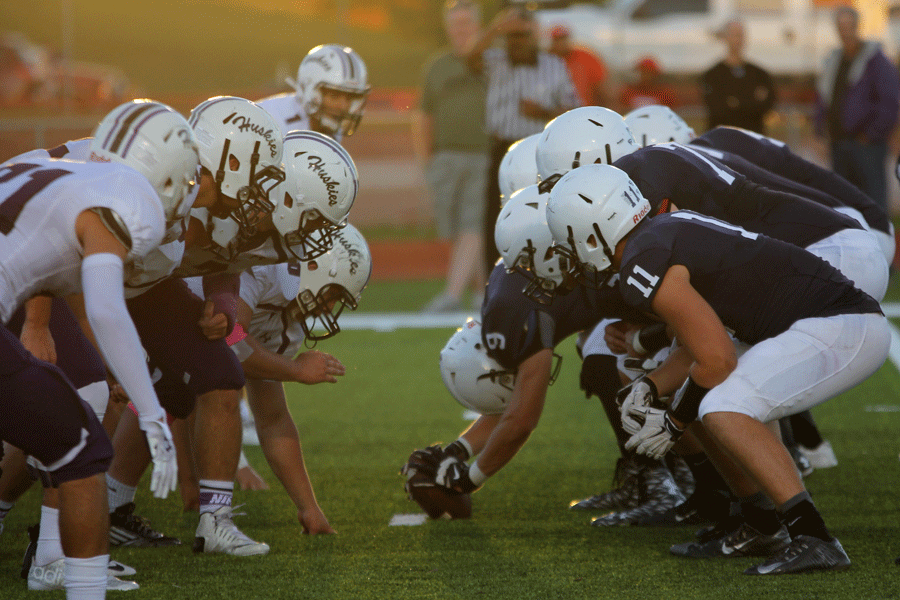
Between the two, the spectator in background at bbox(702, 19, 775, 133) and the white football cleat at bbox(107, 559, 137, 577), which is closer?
the white football cleat at bbox(107, 559, 137, 577)

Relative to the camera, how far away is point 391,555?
12.6 ft

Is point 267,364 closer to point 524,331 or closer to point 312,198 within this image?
point 312,198

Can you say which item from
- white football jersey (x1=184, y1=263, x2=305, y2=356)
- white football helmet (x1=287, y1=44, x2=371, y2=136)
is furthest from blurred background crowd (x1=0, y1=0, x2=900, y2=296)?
white football jersey (x1=184, y1=263, x2=305, y2=356)

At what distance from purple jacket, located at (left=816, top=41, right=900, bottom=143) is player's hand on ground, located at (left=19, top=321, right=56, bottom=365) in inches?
330

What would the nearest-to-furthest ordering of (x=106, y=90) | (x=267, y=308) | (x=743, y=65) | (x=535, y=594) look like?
(x=535, y=594) < (x=267, y=308) < (x=743, y=65) < (x=106, y=90)

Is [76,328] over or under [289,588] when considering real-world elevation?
Answer: over

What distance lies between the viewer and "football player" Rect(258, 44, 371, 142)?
208 inches

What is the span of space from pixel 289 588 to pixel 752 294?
1.72 metres

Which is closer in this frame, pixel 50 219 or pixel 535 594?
pixel 50 219

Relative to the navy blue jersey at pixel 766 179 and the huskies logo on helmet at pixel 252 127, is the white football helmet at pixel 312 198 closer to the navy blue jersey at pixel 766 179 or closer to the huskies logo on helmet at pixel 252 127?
the huskies logo on helmet at pixel 252 127

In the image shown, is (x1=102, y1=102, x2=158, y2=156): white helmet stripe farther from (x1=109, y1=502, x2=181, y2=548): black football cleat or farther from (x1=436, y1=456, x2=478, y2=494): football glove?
(x1=436, y1=456, x2=478, y2=494): football glove

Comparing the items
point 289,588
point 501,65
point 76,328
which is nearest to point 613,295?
point 289,588

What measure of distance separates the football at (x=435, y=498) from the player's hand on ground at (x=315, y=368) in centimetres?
Answer: 58

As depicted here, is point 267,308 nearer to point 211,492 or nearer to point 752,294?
point 211,492
